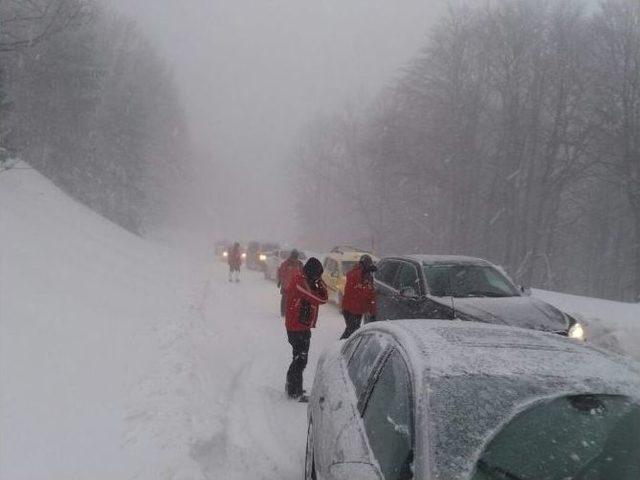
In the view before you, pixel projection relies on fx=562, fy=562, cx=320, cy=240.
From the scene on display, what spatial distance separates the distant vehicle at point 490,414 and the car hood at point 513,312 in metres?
3.82

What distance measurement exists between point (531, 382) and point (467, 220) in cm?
3420

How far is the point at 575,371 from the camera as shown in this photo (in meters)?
2.79

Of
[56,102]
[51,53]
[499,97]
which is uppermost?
A: [499,97]

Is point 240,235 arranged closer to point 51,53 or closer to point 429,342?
point 51,53

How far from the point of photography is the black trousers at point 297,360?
7113mm

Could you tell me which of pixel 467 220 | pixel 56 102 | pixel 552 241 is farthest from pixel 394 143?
pixel 56 102

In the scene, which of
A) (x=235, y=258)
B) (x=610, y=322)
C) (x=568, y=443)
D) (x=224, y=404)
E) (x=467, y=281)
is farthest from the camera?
(x=235, y=258)

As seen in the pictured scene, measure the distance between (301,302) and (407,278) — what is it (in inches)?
112

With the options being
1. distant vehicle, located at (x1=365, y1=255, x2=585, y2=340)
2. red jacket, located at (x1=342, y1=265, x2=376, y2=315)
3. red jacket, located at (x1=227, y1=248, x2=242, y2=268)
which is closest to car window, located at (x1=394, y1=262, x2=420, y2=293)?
distant vehicle, located at (x1=365, y1=255, x2=585, y2=340)

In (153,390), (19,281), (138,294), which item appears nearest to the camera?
(153,390)

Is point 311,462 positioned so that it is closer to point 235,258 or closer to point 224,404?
point 224,404

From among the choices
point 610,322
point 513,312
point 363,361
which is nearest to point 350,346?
point 363,361

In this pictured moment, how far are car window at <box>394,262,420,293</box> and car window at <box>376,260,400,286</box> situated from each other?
0.27m

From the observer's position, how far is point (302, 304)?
704 cm
